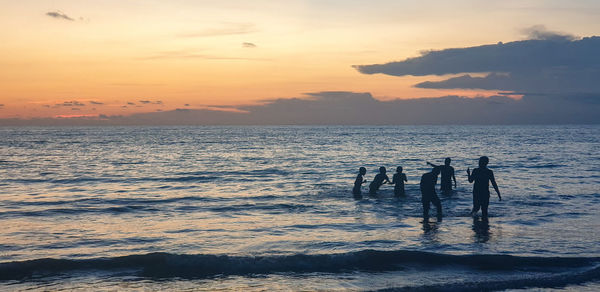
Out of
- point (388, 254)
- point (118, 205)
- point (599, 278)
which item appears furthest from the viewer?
point (118, 205)

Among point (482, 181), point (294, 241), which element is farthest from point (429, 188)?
point (294, 241)

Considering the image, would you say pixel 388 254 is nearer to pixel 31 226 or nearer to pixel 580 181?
pixel 31 226

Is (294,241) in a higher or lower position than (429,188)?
lower

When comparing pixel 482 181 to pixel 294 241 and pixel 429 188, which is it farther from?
pixel 294 241

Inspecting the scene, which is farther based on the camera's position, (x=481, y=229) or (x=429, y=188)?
(x=429, y=188)

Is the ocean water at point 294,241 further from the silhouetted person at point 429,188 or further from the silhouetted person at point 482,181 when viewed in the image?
the silhouetted person at point 482,181

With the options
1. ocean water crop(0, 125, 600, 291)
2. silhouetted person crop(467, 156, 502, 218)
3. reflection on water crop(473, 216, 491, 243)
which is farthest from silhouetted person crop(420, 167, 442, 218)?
reflection on water crop(473, 216, 491, 243)

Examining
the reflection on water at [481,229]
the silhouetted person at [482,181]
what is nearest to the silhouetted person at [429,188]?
the silhouetted person at [482,181]

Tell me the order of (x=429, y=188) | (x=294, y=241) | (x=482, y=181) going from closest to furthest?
(x=294, y=241) < (x=482, y=181) < (x=429, y=188)

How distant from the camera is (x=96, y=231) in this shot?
15.2 metres

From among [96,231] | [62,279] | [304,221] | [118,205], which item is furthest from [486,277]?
[118,205]

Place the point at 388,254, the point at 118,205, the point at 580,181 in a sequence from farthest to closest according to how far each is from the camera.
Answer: the point at 580,181 < the point at 118,205 < the point at 388,254

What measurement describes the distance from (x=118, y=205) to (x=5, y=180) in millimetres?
15193

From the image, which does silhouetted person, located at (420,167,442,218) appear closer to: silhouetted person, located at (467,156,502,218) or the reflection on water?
silhouetted person, located at (467,156,502,218)
